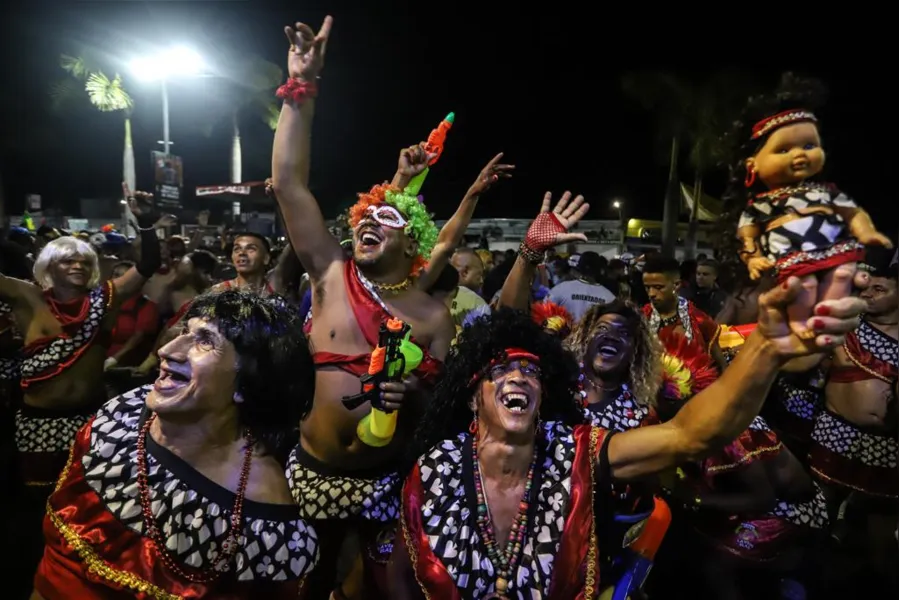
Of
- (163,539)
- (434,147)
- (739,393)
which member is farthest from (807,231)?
(434,147)

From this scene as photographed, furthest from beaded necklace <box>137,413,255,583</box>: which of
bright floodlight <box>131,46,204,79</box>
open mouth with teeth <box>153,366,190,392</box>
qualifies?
bright floodlight <box>131,46,204,79</box>

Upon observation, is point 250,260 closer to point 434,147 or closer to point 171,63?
point 434,147

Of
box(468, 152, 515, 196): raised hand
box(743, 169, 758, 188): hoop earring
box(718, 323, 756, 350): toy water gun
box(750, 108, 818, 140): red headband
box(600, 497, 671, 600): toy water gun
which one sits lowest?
box(600, 497, 671, 600): toy water gun

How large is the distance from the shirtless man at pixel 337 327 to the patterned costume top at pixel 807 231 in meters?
1.99

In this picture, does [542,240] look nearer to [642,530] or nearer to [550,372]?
[550,372]

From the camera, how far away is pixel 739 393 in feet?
5.42

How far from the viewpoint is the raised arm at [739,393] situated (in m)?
1.36

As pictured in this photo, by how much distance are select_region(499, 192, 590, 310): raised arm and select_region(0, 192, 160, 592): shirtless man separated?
8.13 feet

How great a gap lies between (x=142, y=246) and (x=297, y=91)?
2.00 meters

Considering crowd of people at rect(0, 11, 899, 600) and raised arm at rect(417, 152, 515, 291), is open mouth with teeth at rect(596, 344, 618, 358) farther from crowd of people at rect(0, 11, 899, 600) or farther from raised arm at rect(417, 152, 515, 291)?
raised arm at rect(417, 152, 515, 291)

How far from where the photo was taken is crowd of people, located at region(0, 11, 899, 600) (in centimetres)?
178

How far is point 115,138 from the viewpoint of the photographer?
116 ft

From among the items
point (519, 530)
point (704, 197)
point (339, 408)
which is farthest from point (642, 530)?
point (704, 197)

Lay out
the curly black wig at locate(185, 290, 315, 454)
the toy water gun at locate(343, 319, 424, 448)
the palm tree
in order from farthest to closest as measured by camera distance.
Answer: the palm tree < the toy water gun at locate(343, 319, 424, 448) < the curly black wig at locate(185, 290, 315, 454)
